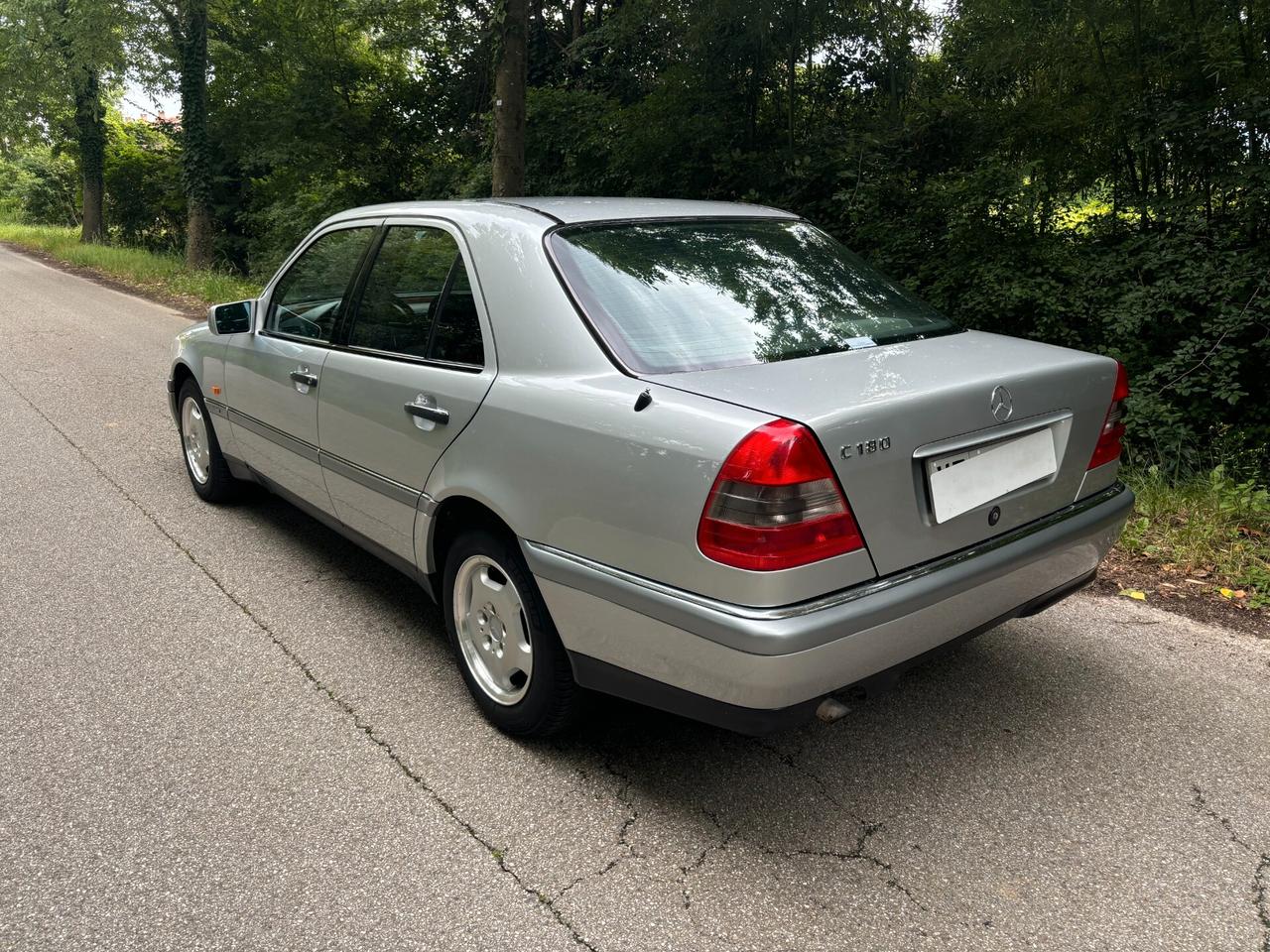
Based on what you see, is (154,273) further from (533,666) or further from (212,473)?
(533,666)

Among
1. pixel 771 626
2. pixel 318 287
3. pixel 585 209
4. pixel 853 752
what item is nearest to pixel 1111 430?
pixel 853 752

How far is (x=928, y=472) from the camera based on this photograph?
2.44 m

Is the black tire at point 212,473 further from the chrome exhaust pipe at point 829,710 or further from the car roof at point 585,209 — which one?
the chrome exhaust pipe at point 829,710

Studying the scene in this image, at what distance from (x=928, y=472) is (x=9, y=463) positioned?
5.76m

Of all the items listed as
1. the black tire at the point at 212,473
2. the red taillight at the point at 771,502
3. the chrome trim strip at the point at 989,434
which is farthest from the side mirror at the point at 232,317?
the chrome trim strip at the point at 989,434

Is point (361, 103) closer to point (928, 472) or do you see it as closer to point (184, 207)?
point (184, 207)

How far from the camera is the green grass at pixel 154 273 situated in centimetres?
1526

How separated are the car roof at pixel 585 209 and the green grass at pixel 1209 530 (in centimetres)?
245

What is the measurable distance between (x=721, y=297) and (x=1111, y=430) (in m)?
1.29

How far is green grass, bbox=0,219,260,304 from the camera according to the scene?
15258 mm

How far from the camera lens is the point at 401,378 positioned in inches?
129

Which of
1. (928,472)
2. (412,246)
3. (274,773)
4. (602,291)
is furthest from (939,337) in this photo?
(274,773)

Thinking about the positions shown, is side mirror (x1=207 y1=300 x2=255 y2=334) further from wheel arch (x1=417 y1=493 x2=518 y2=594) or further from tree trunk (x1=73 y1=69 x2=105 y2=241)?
tree trunk (x1=73 y1=69 x2=105 y2=241)

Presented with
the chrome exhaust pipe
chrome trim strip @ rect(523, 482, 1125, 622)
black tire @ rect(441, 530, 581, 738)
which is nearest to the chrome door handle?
black tire @ rect(441, 530, 581, 738)
